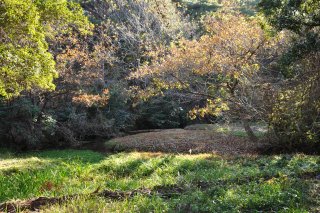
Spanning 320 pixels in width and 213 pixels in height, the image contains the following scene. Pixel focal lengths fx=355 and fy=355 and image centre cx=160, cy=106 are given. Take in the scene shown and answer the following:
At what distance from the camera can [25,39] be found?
1104 centimetres

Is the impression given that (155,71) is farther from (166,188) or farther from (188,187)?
(188,187)

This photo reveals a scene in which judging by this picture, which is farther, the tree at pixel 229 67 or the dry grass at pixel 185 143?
the dry grass at pixel 185 143

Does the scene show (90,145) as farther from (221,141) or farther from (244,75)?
(244,75)

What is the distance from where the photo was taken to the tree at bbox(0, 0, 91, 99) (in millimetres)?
9781

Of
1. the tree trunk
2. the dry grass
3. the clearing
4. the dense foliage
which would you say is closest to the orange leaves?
the dense foliage

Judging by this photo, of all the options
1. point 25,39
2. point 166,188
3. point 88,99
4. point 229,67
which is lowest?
point 166,188

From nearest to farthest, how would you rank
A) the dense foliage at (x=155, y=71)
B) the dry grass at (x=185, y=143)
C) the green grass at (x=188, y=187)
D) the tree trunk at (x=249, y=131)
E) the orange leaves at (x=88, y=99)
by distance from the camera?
the green grass at (x=188, y=187) → the dense foliage at (x=155, y=71) → the tree trunk at (x=249, y=131) → the dry grass at (x=185, y=143) → the orange leaves at (x=88, y=99)

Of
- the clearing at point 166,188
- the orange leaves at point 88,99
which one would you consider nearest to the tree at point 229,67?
the orange leaves at point 88,99

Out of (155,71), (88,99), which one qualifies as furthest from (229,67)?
(88,99)

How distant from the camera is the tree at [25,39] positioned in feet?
32.1

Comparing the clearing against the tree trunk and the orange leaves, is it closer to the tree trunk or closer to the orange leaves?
the tree trunk

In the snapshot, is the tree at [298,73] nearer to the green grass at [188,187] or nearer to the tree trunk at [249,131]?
the tree trunk at [249,131]

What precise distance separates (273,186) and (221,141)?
13035 mm

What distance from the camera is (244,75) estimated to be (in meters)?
15.7
